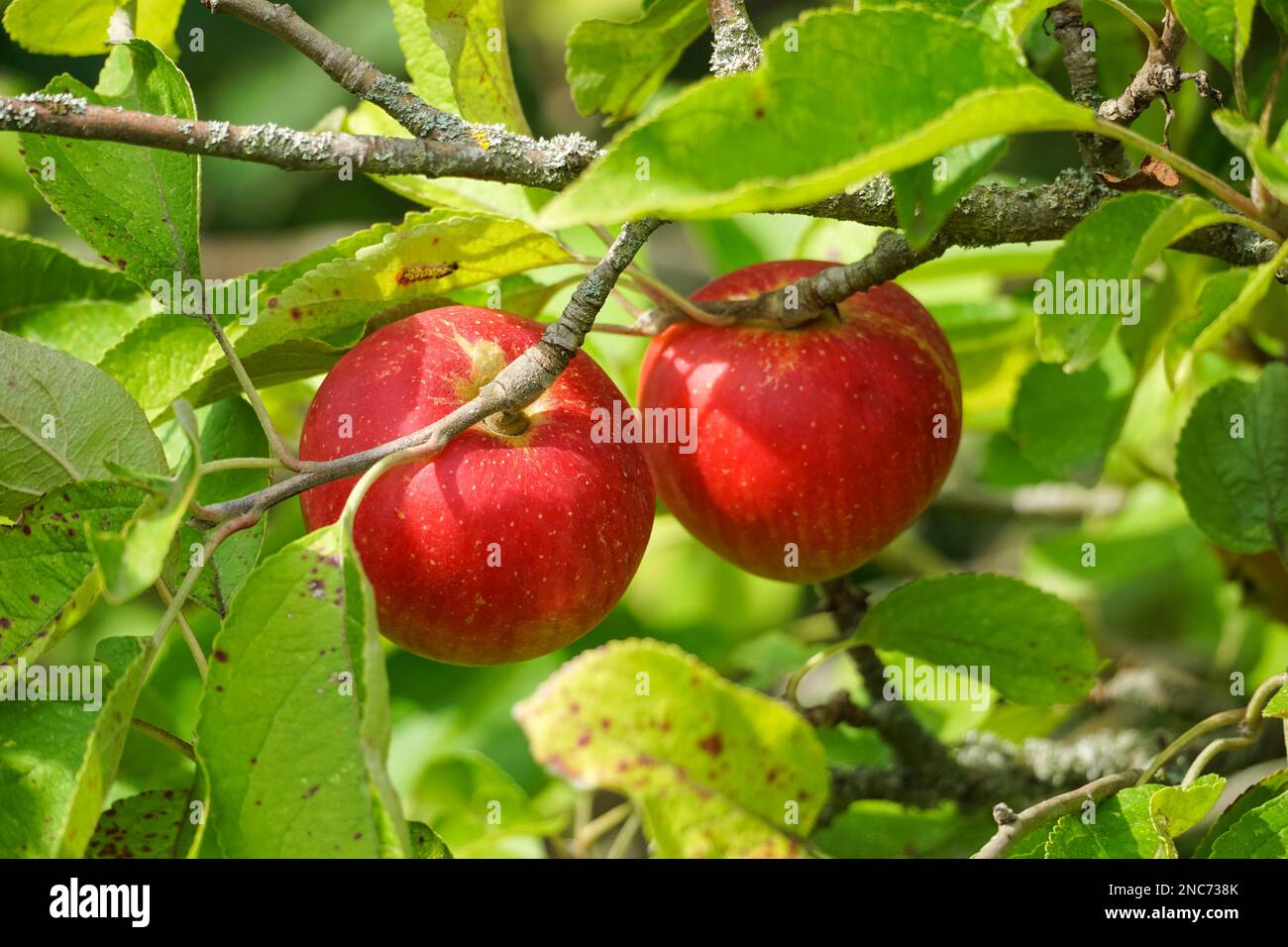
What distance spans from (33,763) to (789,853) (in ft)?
1.42

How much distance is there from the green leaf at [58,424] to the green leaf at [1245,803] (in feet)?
2.30

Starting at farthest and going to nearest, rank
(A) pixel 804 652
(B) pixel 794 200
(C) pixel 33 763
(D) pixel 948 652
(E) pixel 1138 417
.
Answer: (E) pixel 1138 417 → (A) pixel 804 652 → (D) pixel 948 652 → (C) pixel 33 763 → (B) pixel 794 200

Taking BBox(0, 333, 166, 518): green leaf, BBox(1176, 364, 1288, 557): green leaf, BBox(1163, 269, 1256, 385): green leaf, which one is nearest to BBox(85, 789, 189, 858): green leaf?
BBox(0, 333, 166, 518): green leaf

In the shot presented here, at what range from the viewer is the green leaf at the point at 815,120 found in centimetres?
53

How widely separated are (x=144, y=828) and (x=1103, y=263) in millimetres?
689

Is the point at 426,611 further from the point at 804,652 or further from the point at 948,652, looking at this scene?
the point at 804,652

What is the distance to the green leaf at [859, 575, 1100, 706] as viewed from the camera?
98 centimetres

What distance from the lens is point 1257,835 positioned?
72 cm

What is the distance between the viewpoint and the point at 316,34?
0.81 m

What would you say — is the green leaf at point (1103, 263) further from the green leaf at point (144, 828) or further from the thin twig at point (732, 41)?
the green leaf at point (144, 828)

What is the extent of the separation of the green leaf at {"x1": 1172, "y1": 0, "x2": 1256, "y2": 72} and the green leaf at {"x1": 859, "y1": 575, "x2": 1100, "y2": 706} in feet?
1.39

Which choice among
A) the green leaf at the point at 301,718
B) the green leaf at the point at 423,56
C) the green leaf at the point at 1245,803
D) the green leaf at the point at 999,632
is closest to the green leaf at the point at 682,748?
the green leaf at the point at 301,718

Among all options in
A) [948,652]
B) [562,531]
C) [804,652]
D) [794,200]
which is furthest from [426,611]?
[804,652]

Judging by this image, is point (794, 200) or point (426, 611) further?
point (426, 611)
